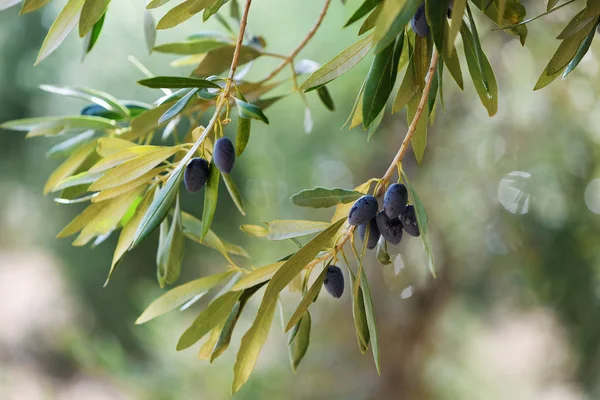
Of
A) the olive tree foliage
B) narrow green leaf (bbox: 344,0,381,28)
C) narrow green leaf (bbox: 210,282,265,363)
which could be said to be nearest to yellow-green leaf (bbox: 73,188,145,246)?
the olive tree foliage

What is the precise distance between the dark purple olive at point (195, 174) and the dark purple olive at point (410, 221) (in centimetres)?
11

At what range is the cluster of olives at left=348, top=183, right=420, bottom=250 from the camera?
34cm

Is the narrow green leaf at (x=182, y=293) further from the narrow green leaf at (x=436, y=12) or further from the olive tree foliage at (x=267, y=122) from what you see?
the narrow green leaf at (x=436, y=12)

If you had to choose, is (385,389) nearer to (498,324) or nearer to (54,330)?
(498,324)

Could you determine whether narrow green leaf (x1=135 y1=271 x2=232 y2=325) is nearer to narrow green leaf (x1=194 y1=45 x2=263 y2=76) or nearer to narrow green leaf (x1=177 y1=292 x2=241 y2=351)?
narrow green leaf (x1=177 y1=292 x2=241 y2=351)

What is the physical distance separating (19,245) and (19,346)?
0.45 meters

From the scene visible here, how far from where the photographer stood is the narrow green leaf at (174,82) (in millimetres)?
314

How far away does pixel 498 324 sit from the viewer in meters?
2.04

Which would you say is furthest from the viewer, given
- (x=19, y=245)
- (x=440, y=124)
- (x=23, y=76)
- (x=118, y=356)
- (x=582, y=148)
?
(x=19, y=245)

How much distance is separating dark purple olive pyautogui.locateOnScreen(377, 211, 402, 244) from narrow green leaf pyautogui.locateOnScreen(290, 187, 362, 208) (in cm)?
2

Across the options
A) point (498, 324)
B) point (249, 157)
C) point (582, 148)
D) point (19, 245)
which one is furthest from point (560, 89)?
point (19, 245)

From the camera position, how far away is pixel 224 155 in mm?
325

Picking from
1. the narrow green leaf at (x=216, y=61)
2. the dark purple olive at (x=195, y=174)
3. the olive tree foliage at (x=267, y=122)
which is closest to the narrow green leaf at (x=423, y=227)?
the olive tree foliage at (x=267, y=122)

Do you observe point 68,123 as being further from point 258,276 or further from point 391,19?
point 391,19
